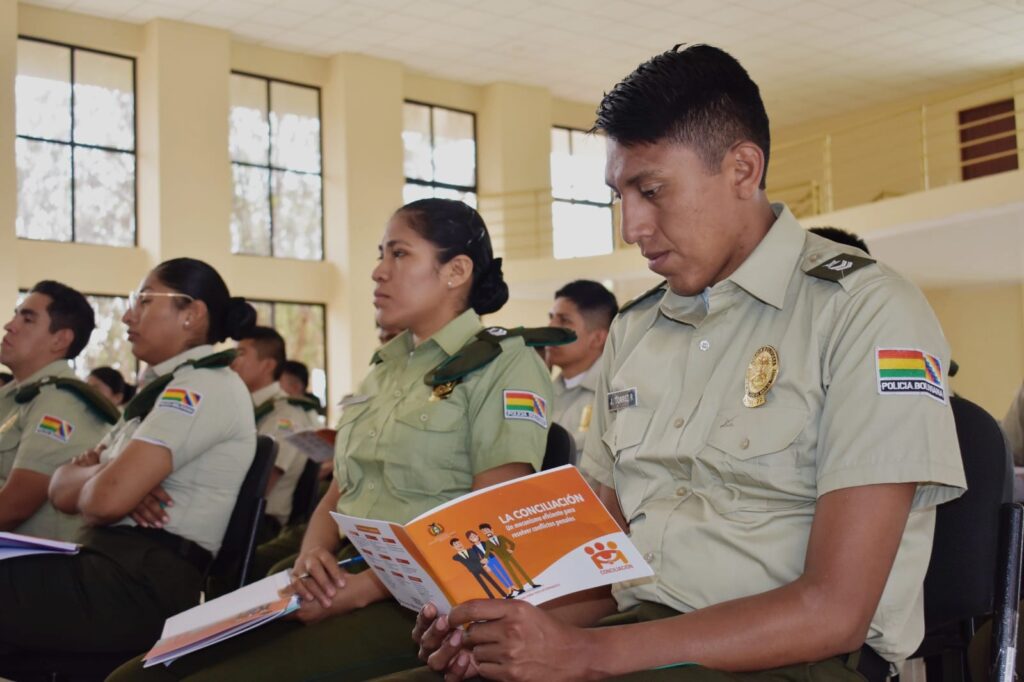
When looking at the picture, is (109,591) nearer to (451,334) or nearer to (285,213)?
(451,334)

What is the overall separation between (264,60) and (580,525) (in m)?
10.8

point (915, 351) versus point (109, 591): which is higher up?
point (915, 351)

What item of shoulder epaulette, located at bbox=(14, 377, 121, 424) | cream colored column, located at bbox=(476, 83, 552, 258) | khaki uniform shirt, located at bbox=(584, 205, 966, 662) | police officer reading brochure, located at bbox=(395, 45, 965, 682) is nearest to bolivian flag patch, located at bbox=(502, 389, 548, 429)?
police officer reading brochure, located at bbox=(395, 45, 965, 682)

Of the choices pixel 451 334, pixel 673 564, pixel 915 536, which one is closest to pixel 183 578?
pixel 451 334

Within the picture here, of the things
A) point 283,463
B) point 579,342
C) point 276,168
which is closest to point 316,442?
point 283,463

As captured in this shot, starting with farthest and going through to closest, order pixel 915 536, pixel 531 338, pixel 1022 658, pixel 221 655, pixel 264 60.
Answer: pixel 264 60, pixel 531 338, pixel 221 655, pixel 1022 658, pixel 915 536

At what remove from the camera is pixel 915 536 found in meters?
1.34

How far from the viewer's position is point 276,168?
1138 cm

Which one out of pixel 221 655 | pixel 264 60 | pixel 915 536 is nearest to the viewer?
pixel 915 536

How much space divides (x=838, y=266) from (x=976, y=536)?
457 mm

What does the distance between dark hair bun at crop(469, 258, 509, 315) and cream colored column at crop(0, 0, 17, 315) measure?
7.98m

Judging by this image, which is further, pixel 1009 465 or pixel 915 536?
pixel 1009 465

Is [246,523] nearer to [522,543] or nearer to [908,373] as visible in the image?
[522,543]

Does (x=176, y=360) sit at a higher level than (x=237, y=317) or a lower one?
lower
